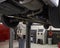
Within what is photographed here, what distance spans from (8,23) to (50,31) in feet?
12.8

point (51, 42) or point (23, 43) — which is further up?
point (23, 43)

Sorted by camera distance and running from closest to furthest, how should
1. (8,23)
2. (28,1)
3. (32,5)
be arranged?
(28,1) → (32,5) → (8,23)

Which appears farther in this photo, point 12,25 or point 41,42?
point 41,42

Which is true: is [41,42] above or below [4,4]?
below

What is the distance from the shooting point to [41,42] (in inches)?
222

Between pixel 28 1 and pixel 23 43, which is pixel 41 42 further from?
pixel 28 1

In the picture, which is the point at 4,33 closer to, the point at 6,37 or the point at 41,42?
the point at 6,37

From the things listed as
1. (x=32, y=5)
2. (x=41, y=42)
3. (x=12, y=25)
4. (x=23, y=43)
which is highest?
(x=32, y=5)

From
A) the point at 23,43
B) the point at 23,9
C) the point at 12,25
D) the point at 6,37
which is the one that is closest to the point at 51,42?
the point at 6,37

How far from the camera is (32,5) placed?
1021 mm

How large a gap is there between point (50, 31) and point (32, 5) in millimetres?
4612

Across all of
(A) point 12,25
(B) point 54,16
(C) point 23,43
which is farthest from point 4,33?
(B) point 54,16

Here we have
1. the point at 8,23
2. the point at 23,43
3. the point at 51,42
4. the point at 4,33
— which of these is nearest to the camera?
the point at 8,23

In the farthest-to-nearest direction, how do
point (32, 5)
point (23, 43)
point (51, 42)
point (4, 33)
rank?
point (51, 42), point (4, 33), point (23, 43), point (32, 5)
